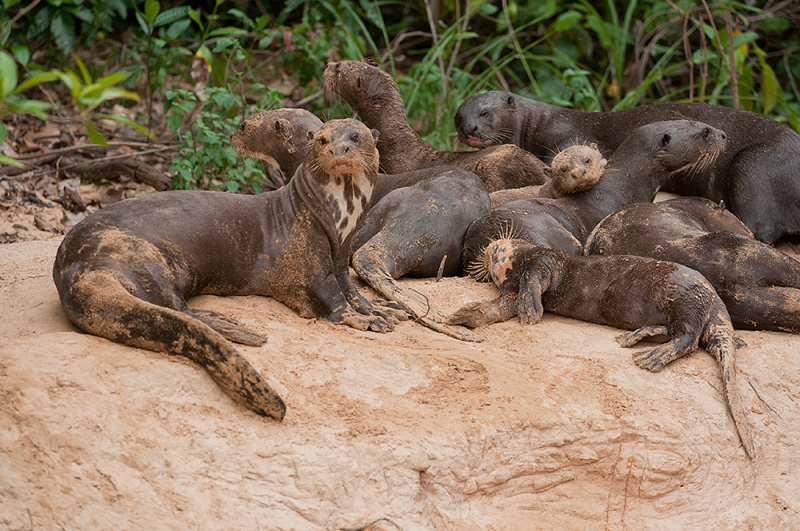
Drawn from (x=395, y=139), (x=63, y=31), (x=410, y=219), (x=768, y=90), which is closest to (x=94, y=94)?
(x=410, y=219)

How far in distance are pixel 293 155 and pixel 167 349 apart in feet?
7.31

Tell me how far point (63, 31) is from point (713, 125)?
492 centimetres

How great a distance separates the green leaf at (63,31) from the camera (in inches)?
313

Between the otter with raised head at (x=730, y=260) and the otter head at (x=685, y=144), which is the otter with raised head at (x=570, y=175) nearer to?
the otter head at (x=685, y=144)

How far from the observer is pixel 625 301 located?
4508 millimetres

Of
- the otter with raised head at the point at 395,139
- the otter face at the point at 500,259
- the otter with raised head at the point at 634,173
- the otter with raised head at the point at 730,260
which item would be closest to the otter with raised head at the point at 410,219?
the otter with raised head at the point at 634,173

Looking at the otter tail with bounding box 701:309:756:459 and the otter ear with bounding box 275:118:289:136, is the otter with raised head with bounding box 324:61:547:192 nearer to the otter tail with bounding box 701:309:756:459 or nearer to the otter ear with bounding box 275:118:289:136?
the otter ear with bounding box 275:118:289:136

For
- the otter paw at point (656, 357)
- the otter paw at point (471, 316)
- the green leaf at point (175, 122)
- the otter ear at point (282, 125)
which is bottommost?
the otter paw at point (471, 316)

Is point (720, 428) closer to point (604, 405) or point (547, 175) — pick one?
point (604, 405)

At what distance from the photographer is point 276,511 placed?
3115 millimetres

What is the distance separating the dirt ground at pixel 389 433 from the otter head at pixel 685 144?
165cm

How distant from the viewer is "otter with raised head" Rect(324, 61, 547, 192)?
21.1ft

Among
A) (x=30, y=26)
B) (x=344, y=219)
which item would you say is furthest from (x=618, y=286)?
(x=30, y=26)

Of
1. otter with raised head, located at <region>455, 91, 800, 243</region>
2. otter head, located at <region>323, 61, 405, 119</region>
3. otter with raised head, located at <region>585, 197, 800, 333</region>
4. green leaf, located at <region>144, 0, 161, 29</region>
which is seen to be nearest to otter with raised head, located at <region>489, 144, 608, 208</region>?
otter with raised head, located at <region>585, 197, 800, 333</region>
